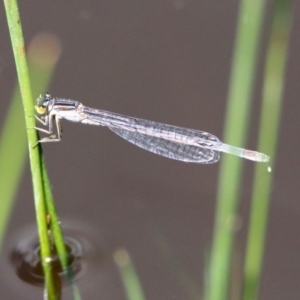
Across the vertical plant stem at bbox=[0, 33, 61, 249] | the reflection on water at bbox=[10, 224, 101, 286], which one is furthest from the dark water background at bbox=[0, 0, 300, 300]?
the vertical plant stem at bbox=[0, 33, 61, 249]

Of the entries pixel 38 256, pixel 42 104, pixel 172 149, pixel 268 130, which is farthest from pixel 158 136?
pixel 268 130

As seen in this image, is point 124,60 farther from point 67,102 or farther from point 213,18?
point 67,102

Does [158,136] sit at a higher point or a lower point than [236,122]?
higher

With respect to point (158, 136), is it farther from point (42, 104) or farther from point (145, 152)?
point (42, 104)

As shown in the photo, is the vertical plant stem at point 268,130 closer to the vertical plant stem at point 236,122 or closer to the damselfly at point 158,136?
the vertical plant stem at point 236,122

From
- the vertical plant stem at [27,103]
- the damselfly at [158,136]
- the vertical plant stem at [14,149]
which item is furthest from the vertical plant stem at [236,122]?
the damselfly at [158,136]
